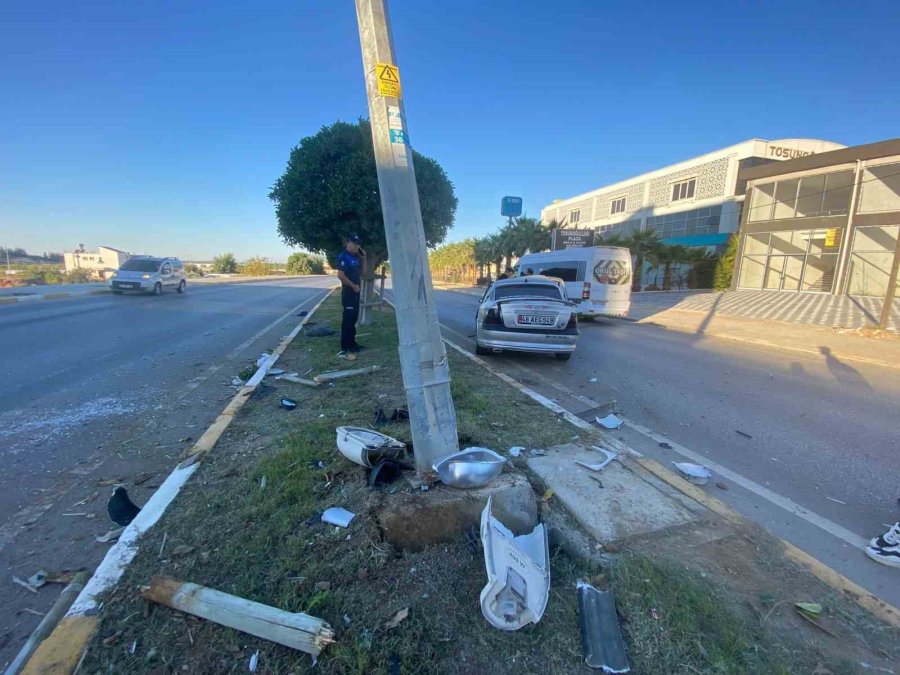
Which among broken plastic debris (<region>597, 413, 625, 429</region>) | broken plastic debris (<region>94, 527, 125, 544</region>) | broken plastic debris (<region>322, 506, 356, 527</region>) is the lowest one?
broken plastic debris (<region>597, 413, 625, 429</region>)

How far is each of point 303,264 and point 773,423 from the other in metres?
75.9

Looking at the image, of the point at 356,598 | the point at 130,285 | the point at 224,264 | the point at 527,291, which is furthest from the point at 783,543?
the point at 224,264

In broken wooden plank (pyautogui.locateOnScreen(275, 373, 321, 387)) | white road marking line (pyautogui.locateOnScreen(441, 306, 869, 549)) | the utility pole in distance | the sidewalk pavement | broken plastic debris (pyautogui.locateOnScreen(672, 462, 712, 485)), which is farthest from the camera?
the sidewalk pavement

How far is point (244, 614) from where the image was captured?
186cm

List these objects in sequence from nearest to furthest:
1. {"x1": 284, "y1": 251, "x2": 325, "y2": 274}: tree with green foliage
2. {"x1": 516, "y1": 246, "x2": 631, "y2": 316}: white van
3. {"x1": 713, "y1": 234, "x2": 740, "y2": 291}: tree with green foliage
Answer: {"x1": 516, "y1": 246, "x2": 631, "y2": 316}: white van
{"x1": 713, "y1": 234, "x2": 740, "y2": 291}: tree with green foliage
{"x1": 284, "y1": 251, "x2": 325, "y2": 274}: tree with green foliage

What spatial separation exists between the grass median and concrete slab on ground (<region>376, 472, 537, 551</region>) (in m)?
0.07

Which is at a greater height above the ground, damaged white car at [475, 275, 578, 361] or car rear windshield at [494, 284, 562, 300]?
car rear windshield at [494, 284, 562, 300]

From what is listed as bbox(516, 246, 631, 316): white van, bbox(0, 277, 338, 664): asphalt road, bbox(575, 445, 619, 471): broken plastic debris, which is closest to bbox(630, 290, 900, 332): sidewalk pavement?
bbox(516, 246, 631, 316): white van

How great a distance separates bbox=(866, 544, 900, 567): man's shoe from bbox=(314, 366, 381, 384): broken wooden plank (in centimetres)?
541

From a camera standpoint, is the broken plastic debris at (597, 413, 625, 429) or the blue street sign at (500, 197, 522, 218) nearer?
the broken plastic debris at (597, 413, 625, 429)

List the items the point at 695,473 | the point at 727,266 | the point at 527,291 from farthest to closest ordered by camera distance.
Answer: the point at 727,266 → the point at 527,291 → the point at 695,473

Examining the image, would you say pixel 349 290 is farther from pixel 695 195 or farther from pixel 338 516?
pixel 695 195

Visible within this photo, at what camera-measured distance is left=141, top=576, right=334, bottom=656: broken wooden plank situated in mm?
1767

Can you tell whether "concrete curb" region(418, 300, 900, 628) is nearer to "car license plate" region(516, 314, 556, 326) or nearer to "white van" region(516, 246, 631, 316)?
"car license plate" region(516, 314, 556, 326)
